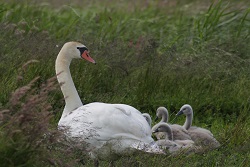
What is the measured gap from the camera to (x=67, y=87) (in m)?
8.56

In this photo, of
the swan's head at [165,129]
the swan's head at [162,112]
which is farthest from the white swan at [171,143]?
the swan's head at [162,112]

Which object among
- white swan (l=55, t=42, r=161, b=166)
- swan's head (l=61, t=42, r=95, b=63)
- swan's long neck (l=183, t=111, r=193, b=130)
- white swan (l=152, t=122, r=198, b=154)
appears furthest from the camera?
swan's long neck (l=183, t=111, r=193, b=130)

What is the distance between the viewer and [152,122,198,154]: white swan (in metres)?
7.93

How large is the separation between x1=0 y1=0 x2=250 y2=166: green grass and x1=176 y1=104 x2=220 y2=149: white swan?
5.0 inches

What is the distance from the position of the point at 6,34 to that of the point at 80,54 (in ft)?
6.21

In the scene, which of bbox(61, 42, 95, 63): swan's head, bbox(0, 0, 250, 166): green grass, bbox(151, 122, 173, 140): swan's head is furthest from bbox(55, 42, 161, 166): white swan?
bbox(61, 42, 95, 63): swan's head

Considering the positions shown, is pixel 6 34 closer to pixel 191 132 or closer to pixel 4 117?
pixel 191 132

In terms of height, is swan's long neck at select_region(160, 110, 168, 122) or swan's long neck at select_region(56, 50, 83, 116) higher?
swan's long neck at select_region(56, 50, 83, 116)

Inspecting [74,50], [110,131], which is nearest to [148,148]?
[110,131]

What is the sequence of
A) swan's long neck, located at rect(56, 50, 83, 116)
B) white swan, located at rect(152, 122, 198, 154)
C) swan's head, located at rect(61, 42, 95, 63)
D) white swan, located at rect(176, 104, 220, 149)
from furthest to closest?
swan's head, located at rect(61, 42, 95, 63) → swan's long neck, located at rect(56, 50, 83, 116) → white swan, located at rect(176, 104, 220, 149) → white swan, located at rect(152, 122, 198, 154)

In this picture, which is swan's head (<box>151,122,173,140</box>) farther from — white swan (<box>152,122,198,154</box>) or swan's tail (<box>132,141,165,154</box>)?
swan's tail (<box>132,141,165,154</box>)

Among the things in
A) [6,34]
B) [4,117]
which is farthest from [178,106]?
[4,117]

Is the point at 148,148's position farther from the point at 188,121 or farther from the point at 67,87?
the point at 188,121

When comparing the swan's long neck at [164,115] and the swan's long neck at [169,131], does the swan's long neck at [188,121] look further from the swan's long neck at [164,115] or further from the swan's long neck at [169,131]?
the swan's long neck at [169,131]
